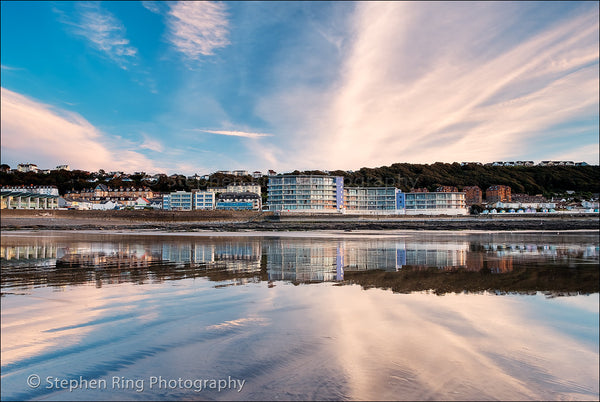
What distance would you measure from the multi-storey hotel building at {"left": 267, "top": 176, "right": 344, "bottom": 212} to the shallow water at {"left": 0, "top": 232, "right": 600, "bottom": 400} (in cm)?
9785

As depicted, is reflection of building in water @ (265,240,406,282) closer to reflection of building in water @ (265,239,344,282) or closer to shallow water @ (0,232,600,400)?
reflection of building in water @ (265,239,344,282)

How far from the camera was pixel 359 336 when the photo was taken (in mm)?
6473

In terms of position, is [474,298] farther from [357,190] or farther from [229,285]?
[357,190]

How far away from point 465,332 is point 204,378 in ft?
15.7

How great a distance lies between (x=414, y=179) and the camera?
181500mm

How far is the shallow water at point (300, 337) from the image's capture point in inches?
176

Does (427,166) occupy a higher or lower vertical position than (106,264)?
higher

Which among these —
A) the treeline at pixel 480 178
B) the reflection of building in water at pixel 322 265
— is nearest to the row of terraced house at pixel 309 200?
the treeline at pixel 480 178

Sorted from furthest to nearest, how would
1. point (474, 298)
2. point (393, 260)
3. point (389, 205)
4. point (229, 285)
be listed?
point (389, 205) → point (393, 260) → point (229, 285) → point (474, 298)

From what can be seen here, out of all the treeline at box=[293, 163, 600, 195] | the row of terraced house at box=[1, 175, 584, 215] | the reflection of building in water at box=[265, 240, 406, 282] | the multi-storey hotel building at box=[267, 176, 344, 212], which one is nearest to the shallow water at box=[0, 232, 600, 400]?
the reflection of building in water at box=[265, 240, 406, 282]

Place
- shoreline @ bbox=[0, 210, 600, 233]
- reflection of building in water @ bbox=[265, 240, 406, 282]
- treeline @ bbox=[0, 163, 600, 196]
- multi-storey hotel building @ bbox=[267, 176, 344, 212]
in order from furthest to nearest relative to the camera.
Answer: treeline @ bbox=[0, 163, 600, 196] → multi-storey hotel building @ bbox=[267, 176, 344, 212] → shoreline @ bbox=[0, 210, 600, 233] → reflection of building in water @ bbox=[265, 240, 406, 282]

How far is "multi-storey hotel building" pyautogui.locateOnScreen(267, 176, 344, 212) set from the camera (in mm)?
110875

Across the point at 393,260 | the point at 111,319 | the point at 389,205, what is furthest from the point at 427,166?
the point at 111,319

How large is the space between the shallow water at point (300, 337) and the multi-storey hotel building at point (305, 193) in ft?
321
